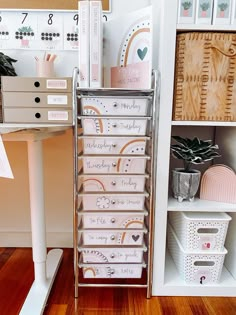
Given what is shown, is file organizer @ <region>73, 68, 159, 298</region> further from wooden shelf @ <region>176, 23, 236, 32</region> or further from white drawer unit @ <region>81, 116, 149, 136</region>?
wooden shelf @ <region>176, 23, 236, 32</region>

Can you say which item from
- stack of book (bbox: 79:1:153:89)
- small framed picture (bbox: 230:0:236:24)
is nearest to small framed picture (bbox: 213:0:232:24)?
small framed picture (bbox: 230:0:236:24)

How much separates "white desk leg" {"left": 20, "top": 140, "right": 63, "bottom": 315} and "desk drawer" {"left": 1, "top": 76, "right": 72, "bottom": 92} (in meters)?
0.21

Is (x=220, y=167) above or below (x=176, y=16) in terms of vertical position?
below

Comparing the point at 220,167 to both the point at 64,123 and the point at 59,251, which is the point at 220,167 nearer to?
the point at 64,123

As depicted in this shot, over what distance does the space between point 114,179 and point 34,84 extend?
0.48 meters

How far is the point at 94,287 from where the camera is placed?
1.19 m

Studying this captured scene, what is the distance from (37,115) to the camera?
3.48ft

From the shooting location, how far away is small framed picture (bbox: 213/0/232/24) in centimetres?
97

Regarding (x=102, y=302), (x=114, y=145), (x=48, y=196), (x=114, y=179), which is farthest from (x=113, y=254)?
(x=48, y=196)

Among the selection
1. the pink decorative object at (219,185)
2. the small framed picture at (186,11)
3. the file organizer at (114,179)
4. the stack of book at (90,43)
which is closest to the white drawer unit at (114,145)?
the file organizer at (114,179)

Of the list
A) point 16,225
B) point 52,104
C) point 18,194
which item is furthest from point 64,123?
point 16,225

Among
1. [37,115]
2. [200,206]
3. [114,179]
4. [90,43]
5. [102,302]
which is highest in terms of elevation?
[90,43]

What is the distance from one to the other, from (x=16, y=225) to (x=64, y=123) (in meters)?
0.79

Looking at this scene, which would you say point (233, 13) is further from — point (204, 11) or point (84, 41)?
point (84, 41)
